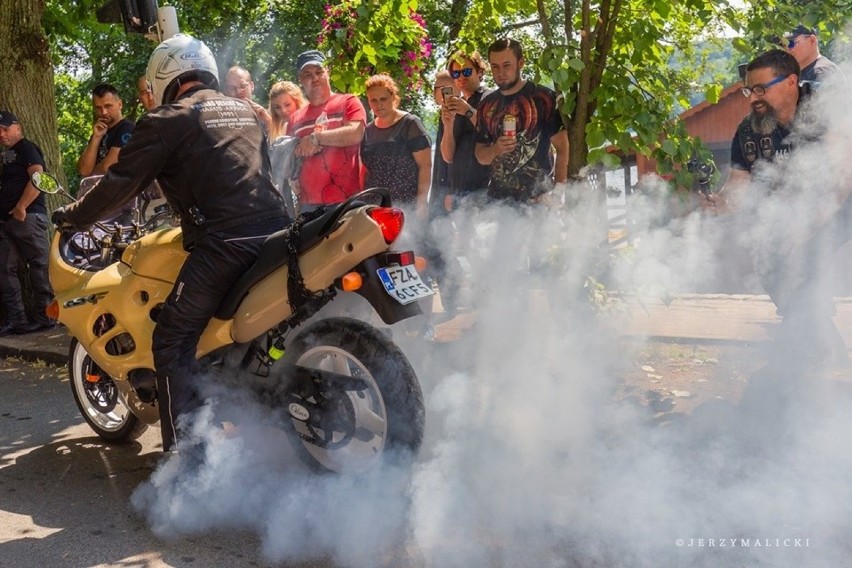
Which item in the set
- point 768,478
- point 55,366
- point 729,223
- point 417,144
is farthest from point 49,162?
point 768,478

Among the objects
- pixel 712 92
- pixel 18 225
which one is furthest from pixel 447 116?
pixel 18 225

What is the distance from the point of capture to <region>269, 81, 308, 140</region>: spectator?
7145 mm

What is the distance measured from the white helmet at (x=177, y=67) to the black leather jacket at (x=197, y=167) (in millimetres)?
61

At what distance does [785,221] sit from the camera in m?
5.46

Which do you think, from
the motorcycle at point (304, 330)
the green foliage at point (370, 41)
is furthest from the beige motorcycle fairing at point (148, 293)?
the green foliage at point (370, 41)

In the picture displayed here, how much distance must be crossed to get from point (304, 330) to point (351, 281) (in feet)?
1.32

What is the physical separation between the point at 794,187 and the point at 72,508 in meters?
4.10

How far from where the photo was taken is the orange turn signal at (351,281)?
361 cm

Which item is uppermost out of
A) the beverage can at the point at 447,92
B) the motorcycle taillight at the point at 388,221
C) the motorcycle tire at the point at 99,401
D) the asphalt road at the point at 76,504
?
the beverage can at the point at 447,92

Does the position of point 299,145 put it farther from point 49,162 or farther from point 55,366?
point 49,162

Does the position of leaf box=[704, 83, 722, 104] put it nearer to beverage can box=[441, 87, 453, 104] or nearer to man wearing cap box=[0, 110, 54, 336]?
beverage can box=[441, 87, 453, 104]

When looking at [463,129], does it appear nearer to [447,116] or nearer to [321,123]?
[447,116]

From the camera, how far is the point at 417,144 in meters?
6.55

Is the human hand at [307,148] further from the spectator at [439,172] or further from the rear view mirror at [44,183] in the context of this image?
the rear view mirror at [44,183]
